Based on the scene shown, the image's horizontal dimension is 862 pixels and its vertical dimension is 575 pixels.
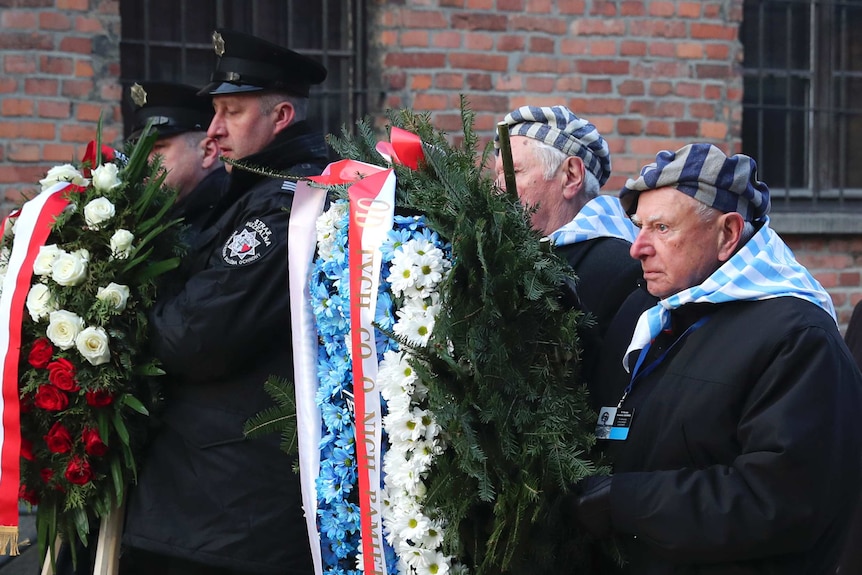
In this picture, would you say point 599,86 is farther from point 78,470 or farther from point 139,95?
point 78,470

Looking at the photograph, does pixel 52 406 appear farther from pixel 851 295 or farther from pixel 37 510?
pixel 851 295

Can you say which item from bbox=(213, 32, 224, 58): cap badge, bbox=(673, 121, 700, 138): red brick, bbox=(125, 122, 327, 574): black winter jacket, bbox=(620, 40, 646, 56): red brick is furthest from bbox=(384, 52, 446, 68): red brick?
bbox=(125, 122, 327, 574): black winter jacket

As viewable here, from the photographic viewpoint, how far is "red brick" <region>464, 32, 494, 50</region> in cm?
509

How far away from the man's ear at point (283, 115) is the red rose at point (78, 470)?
1018mm

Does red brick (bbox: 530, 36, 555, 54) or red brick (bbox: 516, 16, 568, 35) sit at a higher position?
red brick (bbox: 516, 16, 568, 35)

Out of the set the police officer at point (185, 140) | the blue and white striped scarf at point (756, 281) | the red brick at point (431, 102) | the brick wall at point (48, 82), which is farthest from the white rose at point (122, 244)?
the red brick at point (431, 102)

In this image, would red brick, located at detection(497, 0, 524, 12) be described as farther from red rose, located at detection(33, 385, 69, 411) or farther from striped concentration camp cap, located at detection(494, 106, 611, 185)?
red rose, located at detection(33, 385, 69, 411)

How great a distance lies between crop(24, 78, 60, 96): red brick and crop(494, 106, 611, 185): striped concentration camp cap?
2.53 m

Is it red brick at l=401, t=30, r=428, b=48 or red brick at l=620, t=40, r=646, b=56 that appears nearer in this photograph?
red brick at l=401, t=30, r=428, b=48

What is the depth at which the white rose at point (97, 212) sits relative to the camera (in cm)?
282

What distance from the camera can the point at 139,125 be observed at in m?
3.65

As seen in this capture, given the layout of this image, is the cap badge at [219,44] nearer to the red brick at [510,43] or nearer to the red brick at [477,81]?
Result: the red brick at [477,81]

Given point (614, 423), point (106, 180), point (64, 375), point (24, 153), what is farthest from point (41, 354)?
point (24, 153)

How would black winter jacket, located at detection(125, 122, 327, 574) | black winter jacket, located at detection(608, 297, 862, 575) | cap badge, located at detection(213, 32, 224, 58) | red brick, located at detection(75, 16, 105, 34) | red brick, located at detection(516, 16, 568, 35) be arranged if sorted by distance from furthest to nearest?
red brick, located at detection(516, 16, 568, 35) → red brick, located at detection(75, 16, 105, 34) → cap badge, located at detection(213, 32, 224, 58) → black winter jacket, located at detection(125, 122, 327, 574) → black winter jacket, located at detection(608, 297, 862, 575)
